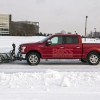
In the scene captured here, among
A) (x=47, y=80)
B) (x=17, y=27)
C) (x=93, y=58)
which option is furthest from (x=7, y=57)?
(x=17, y=27)

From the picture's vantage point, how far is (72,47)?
668 inches

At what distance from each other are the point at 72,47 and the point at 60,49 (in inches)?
27.0

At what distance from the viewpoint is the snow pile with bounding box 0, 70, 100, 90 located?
30.0 ft

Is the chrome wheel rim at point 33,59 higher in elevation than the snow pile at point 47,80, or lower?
higher

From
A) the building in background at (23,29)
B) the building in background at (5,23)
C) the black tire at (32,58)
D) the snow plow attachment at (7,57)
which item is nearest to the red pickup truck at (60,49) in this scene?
the black tire at (32,58)

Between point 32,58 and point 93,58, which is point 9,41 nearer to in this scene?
point 32,58

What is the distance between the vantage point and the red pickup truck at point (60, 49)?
663 inches

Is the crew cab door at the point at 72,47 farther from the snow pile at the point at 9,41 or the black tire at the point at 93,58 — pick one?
the snow pile at the point at 9,41

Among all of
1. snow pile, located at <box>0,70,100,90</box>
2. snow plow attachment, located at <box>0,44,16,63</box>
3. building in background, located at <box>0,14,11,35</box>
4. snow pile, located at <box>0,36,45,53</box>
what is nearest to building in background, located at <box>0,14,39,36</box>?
building in background, located at <box>0,14,11,35</box>

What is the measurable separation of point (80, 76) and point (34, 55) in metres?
6.66

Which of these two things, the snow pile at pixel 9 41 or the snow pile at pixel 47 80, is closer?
the snow pile at pixel 47 80

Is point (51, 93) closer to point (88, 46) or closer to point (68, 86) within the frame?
point (68, 86)

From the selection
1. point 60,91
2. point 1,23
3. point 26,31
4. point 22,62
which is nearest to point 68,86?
point 60,91

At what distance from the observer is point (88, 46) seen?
17.1m
